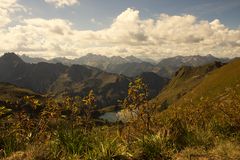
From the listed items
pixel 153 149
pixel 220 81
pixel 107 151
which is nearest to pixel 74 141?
pixel 107 151

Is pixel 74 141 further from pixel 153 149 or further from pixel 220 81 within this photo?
pixel 220 81

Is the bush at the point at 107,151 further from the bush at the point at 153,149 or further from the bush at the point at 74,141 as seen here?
the bush at the point at 153,149

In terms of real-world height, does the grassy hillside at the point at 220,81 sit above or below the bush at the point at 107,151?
below

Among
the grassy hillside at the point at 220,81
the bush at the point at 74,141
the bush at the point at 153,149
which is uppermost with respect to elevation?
the bush at the point at 74,141

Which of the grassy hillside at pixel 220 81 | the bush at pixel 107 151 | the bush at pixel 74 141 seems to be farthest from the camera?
the grassy hillside at pixel 220 81

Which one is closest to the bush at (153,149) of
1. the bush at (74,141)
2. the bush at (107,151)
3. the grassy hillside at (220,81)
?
the bush at (107,151)

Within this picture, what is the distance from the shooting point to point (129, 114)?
11570 mm

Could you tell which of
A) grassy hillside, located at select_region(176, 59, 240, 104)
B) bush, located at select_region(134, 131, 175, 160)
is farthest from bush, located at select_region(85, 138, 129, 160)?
grassy hillside, located at select_region(176, 59, 240, 104)

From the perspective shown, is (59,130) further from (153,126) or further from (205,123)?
(205,123)

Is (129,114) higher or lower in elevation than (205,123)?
higher

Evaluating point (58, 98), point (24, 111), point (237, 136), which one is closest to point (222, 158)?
point (237, 136)

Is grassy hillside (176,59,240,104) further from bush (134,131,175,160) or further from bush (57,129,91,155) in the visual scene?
bush (57,129,91,155)

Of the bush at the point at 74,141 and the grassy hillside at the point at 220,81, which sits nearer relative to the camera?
the bush at the point at 74,141

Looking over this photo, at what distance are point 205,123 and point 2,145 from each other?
26.7 feet
